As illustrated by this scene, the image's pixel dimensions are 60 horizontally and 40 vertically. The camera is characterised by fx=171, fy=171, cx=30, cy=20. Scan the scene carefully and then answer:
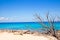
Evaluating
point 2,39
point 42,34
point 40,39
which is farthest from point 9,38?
point 42,34

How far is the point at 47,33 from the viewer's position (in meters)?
14.4

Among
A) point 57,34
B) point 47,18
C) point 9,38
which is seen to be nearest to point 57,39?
point 57,34

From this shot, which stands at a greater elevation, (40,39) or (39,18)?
(39,18)

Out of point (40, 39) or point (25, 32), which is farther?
point (25, 32)

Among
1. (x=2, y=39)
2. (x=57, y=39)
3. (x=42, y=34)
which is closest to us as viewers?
(x=2, y=39)

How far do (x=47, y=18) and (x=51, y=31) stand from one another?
1.14m

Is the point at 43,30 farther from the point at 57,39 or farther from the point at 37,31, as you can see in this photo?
the point at 57,39

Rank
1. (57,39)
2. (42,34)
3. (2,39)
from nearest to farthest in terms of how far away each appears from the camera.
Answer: (2,39) < (57,39) < (42,34)

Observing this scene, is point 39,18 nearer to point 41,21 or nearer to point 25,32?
point 41,21

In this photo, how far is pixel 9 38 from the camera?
11.9 meters

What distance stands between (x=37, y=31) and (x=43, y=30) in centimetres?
53

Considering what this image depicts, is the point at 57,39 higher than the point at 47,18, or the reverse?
the point at 47,18

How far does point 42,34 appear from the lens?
46.2 ft

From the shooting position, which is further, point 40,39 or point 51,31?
point 51,31
